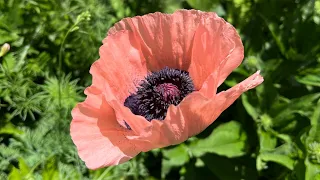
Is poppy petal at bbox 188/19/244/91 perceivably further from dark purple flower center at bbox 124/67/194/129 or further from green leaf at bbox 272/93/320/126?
green leaf at bbox 272/93/320/126

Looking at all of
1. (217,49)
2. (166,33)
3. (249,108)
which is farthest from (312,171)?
(166,33)

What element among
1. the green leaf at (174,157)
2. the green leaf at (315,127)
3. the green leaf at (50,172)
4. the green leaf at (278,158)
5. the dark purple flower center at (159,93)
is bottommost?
the green leaf at (174,157)

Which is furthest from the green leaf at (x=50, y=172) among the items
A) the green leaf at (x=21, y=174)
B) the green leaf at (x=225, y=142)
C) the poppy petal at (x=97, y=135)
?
the green leaf at (x=225, y=142)

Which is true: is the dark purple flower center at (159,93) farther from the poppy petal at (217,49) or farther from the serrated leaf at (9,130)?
the serrated leaf at (9,130)

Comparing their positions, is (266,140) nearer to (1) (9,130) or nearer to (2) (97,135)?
(2) (97,135)

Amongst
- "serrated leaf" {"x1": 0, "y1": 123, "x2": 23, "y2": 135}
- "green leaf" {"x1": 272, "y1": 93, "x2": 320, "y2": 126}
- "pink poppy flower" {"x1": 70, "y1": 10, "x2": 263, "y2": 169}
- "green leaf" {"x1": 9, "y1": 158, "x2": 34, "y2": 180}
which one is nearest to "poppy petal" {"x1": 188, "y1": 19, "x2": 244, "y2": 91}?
"pink poppy flower" {"x1": 70, "y1": 10, "x2": 263, "y2": 169}

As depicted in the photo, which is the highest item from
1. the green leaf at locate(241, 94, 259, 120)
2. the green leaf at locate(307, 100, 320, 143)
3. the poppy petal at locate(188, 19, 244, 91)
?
the poppy petal at locate(188, 19, 244, 91)

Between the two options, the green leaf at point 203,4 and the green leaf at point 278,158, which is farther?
the green leaf at point 203,4
